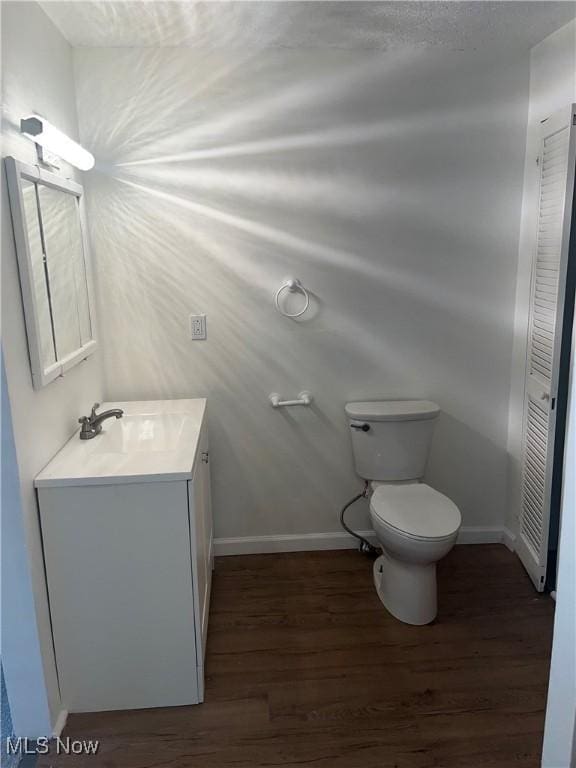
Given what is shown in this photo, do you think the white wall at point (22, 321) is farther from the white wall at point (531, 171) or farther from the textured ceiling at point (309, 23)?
the white wall at point (531, 171)

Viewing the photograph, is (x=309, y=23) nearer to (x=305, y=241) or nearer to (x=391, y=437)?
(x=305, y=241)

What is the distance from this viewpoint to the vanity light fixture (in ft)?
5.21

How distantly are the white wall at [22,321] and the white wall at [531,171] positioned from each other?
194 cm

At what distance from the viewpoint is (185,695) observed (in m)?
1.88

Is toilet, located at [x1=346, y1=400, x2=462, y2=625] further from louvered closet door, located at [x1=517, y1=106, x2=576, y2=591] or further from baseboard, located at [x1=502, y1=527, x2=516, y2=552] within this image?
baseboard, located at [x1=502, y1=527, x2=516, y2=552]

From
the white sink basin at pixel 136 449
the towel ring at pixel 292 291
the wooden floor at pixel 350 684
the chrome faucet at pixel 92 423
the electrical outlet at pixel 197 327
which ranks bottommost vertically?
the wooden floor at pixel 350 684

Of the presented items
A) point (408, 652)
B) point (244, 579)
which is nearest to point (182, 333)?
point (244, 579)

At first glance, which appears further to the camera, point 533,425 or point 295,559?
point 295,559

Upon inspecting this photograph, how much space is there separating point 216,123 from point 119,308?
2.96 feet

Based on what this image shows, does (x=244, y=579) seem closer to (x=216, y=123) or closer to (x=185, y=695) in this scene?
(x=185, y=695)

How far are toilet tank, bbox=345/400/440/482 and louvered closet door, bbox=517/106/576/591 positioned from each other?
0.44 meters

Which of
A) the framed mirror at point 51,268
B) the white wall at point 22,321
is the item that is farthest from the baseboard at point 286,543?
the framed mirror at point 51,268

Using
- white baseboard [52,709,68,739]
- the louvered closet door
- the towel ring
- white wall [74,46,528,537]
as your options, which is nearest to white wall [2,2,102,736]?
white baseboard [52,709,68,739]

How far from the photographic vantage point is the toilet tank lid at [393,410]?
250 cm
